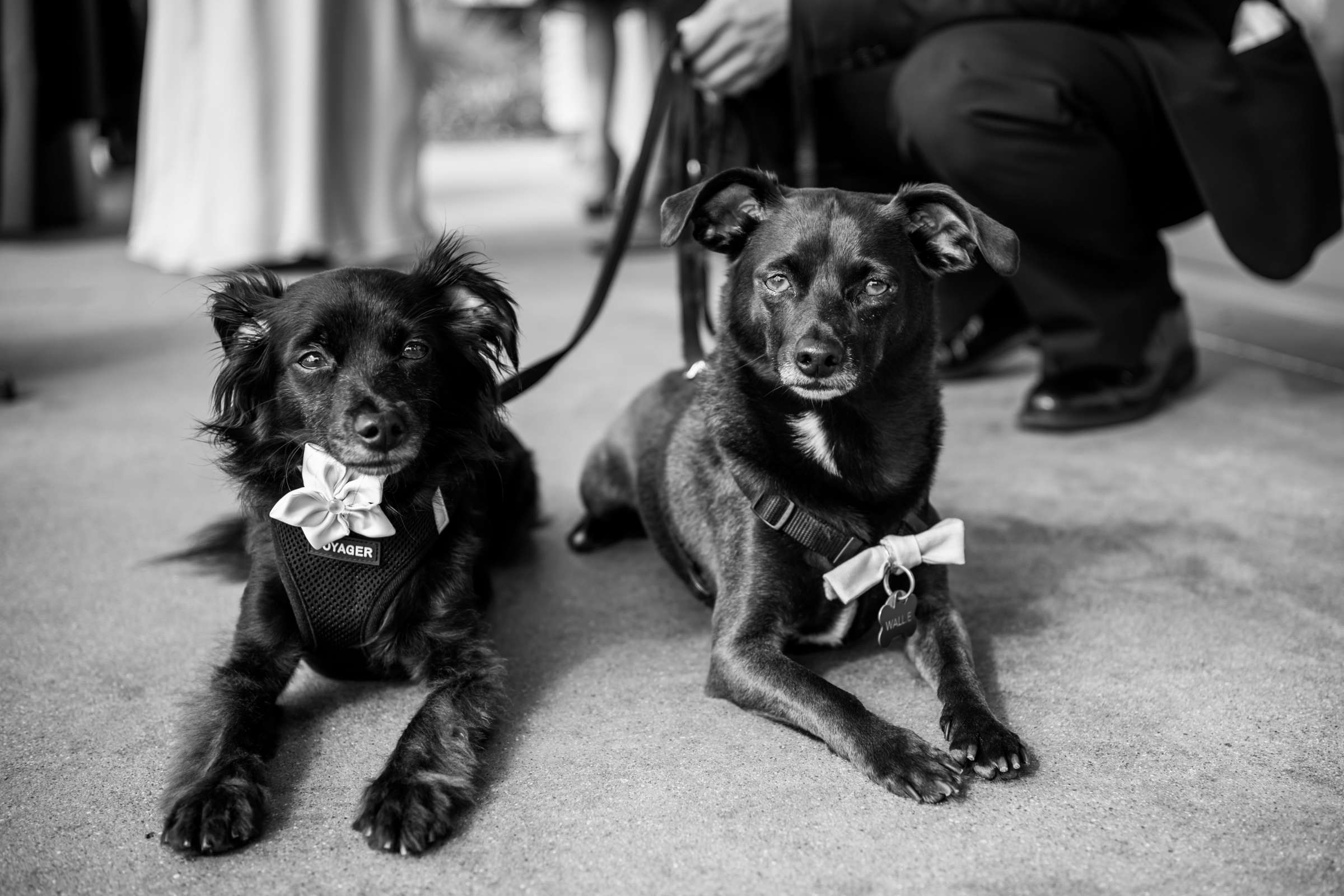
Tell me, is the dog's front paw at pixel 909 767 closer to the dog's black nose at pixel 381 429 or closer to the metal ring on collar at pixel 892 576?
the metal ring on collar at pixel 892 576

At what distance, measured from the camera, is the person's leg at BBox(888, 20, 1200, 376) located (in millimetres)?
2982

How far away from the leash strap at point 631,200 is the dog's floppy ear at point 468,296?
1.77 ft

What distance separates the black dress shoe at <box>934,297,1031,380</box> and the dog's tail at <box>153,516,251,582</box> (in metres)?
2.34

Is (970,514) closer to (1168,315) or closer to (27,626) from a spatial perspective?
(1168,315)

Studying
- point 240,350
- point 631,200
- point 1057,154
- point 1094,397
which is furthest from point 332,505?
point 1094,397

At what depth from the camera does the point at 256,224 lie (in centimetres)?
493

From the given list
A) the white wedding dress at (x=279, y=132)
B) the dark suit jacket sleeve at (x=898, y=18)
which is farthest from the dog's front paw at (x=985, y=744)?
the white wedding dress at (x=279, y=132)

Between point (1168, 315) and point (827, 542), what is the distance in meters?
2.08

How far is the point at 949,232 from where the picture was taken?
74.9 inches

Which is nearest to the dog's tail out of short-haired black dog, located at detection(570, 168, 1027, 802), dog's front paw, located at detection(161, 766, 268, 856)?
dog's front paw, located at detection(161, 766, 268, 856)

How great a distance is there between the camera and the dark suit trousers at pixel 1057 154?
298 centimetres

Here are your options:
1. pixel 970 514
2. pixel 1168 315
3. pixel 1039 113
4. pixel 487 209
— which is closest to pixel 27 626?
pixel 970 514

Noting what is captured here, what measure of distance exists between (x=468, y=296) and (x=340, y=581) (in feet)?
1.72

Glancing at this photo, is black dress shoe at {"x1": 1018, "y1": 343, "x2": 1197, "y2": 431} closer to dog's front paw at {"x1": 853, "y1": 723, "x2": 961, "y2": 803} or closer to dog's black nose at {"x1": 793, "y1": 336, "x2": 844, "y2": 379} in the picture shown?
dog's black nose at {"x1": 793, "y1": 336, "x2": 844, "y2": 379}
